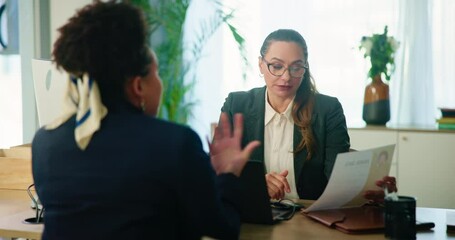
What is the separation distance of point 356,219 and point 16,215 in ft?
3.76

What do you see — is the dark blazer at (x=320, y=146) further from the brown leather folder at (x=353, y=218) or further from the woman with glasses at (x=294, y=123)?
the brown leather folder at (x=353, y=218)

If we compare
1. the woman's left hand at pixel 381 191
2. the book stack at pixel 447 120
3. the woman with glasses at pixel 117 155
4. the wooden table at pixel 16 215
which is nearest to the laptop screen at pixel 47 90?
the wooden table at pixel 16 215

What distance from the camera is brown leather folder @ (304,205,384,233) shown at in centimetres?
199

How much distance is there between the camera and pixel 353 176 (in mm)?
2070

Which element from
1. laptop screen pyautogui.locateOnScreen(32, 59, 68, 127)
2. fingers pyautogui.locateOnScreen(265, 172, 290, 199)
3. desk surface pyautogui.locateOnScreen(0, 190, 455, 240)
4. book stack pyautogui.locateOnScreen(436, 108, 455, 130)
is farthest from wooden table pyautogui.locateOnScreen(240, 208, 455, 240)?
book stack pyautogui.locateOnScreen(436, 108, 455, 130)

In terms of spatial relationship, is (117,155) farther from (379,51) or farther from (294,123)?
(379,51)

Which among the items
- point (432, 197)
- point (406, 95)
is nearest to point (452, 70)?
point (406, 95)

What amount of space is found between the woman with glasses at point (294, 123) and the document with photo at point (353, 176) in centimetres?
45

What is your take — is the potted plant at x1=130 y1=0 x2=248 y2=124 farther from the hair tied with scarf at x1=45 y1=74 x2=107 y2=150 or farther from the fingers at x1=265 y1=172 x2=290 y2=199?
the hair tied with scarf at x1=45 y1=74 x2=107 y2=150

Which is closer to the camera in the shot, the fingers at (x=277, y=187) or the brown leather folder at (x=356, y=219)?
the brown leather folder at (x=356, y=219)

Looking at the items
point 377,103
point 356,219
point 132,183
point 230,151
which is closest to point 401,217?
point 356,219

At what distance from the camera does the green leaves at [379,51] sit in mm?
4148

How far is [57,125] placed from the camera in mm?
1562

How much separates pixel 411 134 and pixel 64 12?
2409mm
